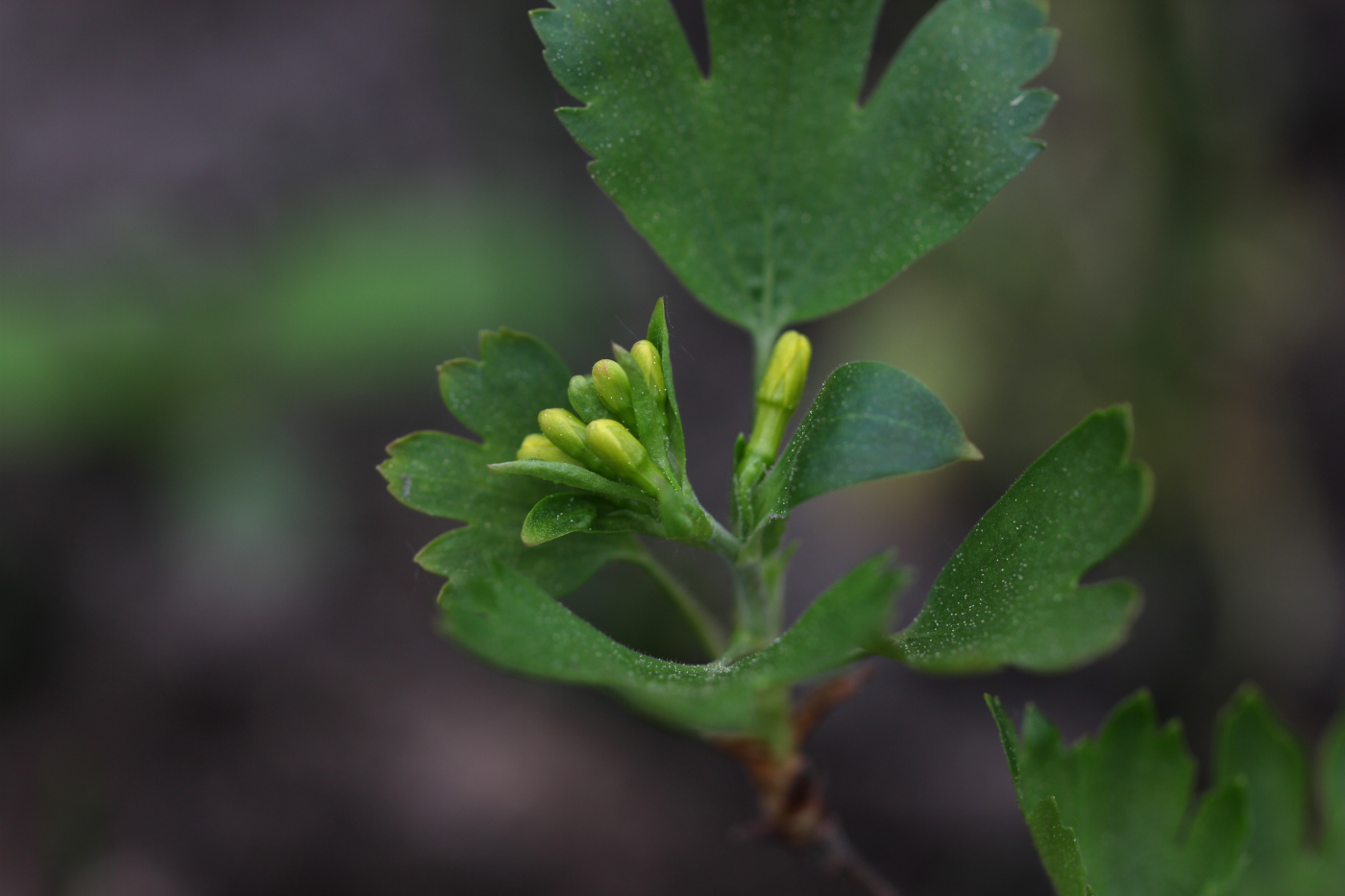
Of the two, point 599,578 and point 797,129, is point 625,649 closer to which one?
point 797,129

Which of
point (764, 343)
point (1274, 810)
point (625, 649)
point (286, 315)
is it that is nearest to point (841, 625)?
point (625, 649)

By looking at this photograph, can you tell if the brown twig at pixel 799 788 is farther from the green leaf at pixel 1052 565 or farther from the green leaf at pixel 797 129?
the green leaf at pixel 797 129

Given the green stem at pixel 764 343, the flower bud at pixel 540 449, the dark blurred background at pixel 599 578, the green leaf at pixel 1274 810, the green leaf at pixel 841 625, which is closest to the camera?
the green leaf at pixel 841 625

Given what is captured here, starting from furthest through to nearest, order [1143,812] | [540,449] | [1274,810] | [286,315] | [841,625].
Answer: [286,315] → [1274,810] → [1143,812] → [540,449] → [841,625]

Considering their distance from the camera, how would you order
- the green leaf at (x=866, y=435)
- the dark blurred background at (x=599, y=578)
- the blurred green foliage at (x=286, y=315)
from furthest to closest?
the blurred green foliage at (x=286, y=315) → the dark blurred background at (x=599, y=578) → the green leaf at (x=866, y=435)

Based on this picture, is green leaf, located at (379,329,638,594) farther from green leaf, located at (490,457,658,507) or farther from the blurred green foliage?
the blurred green foliage

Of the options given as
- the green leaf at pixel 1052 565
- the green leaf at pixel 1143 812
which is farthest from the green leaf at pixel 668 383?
the green leaf at pixel 1143 812
